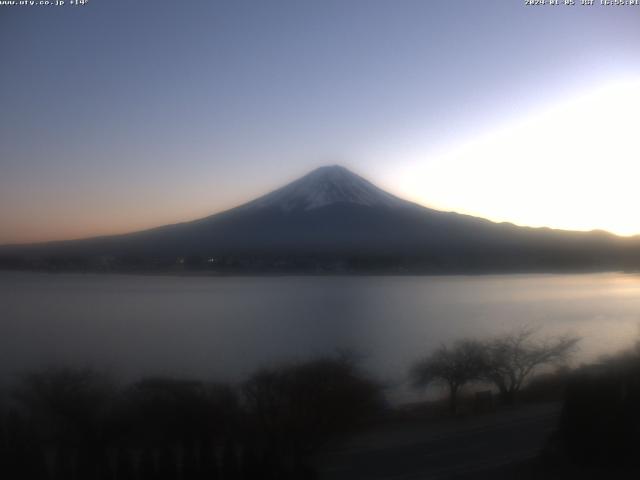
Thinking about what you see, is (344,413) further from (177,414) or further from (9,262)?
(9,262)

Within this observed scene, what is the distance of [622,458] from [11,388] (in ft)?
13.4

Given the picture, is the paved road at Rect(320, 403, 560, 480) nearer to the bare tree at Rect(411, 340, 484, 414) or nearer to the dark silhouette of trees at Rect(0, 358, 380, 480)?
the dark silhouette of trees at Rect(0, 358, 380, 480)

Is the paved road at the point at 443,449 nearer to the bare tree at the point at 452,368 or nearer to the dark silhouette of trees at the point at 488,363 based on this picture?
the dark silhouette of trees at the point at 488,363

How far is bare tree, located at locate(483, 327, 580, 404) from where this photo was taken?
561 centimetres

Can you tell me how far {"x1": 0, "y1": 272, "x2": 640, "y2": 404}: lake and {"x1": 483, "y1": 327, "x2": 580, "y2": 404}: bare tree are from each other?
0.23m

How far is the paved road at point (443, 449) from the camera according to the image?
3.43m

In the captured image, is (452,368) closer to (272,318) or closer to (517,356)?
(517,356)

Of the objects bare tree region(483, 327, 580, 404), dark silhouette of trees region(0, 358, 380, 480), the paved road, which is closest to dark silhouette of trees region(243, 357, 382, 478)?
dark silhouette of trees region(0, 358, 380, 480)

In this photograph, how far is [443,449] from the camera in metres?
3.82

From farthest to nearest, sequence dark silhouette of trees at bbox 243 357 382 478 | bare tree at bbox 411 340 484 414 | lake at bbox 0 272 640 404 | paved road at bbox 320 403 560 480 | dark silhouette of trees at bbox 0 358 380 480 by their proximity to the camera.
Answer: lake at bbox 0 272 640 404
bare tree at bbox 411 340 484 414
dark silhouette of trees at bbox 243 357 382 478
paved road at bbox 320 403 560 480
dark silhouette of trees at bbox 0 358 380 480

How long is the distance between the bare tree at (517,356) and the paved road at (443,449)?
92 cm

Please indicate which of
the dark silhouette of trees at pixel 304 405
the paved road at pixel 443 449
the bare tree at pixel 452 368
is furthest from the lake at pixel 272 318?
the paved road at pixel 443 449

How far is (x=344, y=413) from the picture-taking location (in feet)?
13.9


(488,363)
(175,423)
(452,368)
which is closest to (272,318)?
(452,368)
